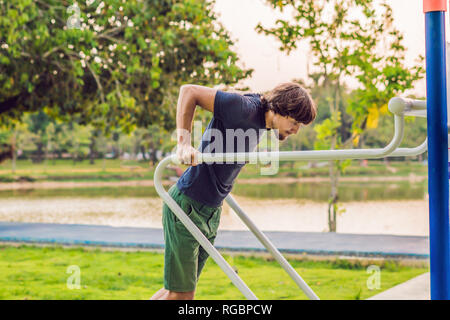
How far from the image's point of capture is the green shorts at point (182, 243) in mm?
1646

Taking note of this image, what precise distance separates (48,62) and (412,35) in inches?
148

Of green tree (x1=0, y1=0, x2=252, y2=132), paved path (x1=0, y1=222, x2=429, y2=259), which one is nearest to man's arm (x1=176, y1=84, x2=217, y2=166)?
paved path (x1=0, y1=222, x2=429, y2=259)

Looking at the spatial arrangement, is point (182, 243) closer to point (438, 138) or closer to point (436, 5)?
point (438, 138)

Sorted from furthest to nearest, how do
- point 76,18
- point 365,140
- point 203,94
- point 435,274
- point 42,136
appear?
point 42,136 < point 365,140 < point 76,18 < point 203,94 < point 435,274

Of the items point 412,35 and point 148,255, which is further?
point 412,35

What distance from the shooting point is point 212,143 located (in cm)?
160

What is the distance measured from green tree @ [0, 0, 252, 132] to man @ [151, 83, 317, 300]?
4451 millimetres

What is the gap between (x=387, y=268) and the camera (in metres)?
4.70

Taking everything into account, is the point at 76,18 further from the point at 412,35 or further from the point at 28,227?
the point at 412,35

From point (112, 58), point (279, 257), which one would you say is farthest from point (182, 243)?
point (112, 58)

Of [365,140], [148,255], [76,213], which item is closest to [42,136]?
[76,213]

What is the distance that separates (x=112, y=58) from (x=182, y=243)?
556 cm

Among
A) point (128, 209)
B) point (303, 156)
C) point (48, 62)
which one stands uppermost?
point (48, 62)

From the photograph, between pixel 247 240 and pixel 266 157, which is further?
pixel 247 240
